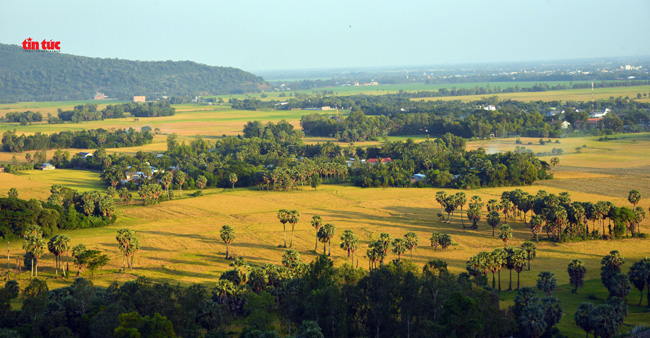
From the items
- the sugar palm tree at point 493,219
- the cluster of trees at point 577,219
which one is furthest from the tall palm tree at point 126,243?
the cluster of trees at point 577,219

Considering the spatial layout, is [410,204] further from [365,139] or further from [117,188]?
[365,139]

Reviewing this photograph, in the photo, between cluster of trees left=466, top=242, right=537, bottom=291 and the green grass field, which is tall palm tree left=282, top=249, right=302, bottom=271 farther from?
cluster of trees left=466, top=242, right=537, bottom=291

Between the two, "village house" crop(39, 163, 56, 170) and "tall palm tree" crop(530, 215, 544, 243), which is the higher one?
"village house" crop(39, 163, 56, 170)

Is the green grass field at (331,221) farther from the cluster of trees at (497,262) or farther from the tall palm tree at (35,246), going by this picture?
the cluster of trees at (497,262)

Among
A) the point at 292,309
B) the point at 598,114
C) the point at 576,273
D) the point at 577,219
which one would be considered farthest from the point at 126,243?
the point at 598,114

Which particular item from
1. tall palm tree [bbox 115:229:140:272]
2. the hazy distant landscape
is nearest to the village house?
the hazy distant landscape

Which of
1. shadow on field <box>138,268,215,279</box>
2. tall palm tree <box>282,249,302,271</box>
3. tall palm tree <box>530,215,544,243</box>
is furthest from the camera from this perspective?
tall palm tree <box>530,215,544,243</box>

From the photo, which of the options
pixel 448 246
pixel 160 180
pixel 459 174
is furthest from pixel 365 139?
pixel 448 246
